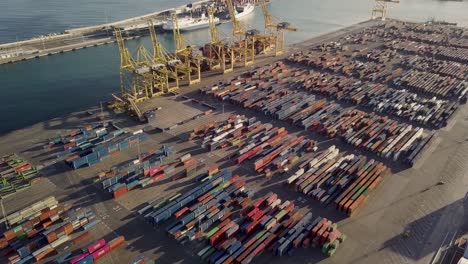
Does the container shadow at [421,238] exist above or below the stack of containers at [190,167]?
below

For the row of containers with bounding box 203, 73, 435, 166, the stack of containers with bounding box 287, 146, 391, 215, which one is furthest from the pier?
the stack of containers with bounding box 287, 146, 391, 215

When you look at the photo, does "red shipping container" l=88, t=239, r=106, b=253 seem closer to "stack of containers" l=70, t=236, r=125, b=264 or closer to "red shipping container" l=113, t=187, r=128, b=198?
"stack of containers" l=70, t=236, r=125, b=264

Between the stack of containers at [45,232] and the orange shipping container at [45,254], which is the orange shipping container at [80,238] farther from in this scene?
the orange shipping container at [45,254]

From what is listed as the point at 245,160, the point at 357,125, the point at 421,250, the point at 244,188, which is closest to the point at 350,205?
the point at 421,250

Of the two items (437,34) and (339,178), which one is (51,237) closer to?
(339,178)

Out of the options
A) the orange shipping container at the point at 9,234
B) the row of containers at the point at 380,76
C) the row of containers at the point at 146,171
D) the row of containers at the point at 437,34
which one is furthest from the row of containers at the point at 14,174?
the row of containers at the point at 437,34

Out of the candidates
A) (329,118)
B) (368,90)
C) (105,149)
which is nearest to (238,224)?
(105,149)

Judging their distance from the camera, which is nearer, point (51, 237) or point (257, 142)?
point (51, 237)
